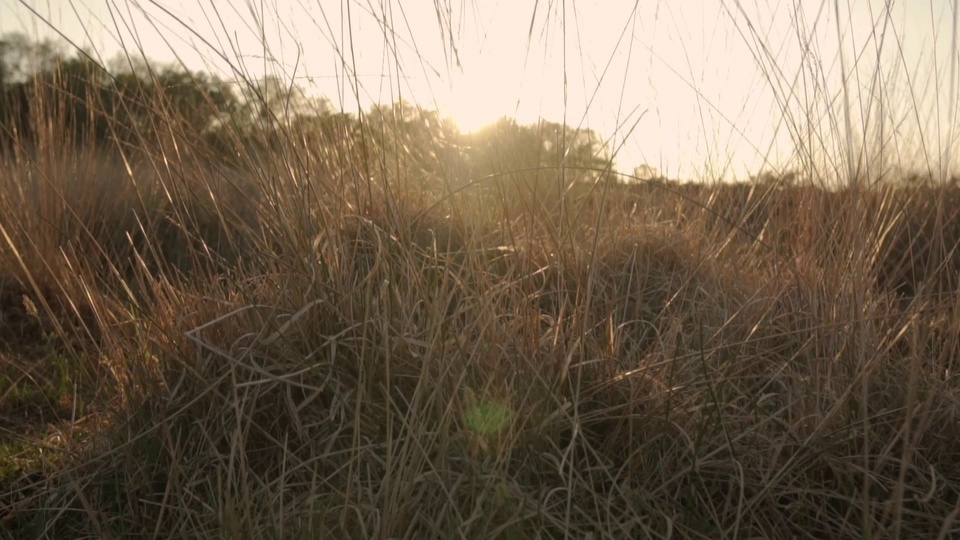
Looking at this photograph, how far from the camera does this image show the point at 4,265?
2.41m

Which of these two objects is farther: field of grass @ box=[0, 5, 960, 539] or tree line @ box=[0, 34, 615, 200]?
tree line @ box=[0, 34, 615, 200]

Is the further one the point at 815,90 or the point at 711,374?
the point at 815,90

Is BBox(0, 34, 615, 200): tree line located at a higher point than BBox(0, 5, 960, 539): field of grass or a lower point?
higher

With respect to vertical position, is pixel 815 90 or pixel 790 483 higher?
pixel 815 90

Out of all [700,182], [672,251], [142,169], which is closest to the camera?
[672,251]

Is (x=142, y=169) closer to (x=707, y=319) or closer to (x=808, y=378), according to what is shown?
(x=707, y=319)

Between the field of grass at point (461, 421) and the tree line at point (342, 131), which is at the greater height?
the tree line at point (342, 131)

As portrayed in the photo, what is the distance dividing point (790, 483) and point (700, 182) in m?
1.38

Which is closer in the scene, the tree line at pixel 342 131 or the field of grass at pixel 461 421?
the field of grass at pixel 461 421

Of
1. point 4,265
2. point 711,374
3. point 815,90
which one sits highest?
point 815,90

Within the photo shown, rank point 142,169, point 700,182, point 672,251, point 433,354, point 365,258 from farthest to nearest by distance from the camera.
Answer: point 142,169 → point 700,182 → point 672,251 → point 365,258 → point 433,354

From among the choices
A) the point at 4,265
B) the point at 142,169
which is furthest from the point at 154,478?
the point at 142,169

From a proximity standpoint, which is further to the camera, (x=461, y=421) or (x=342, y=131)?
(x=342, y=131)

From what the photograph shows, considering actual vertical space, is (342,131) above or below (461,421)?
above
